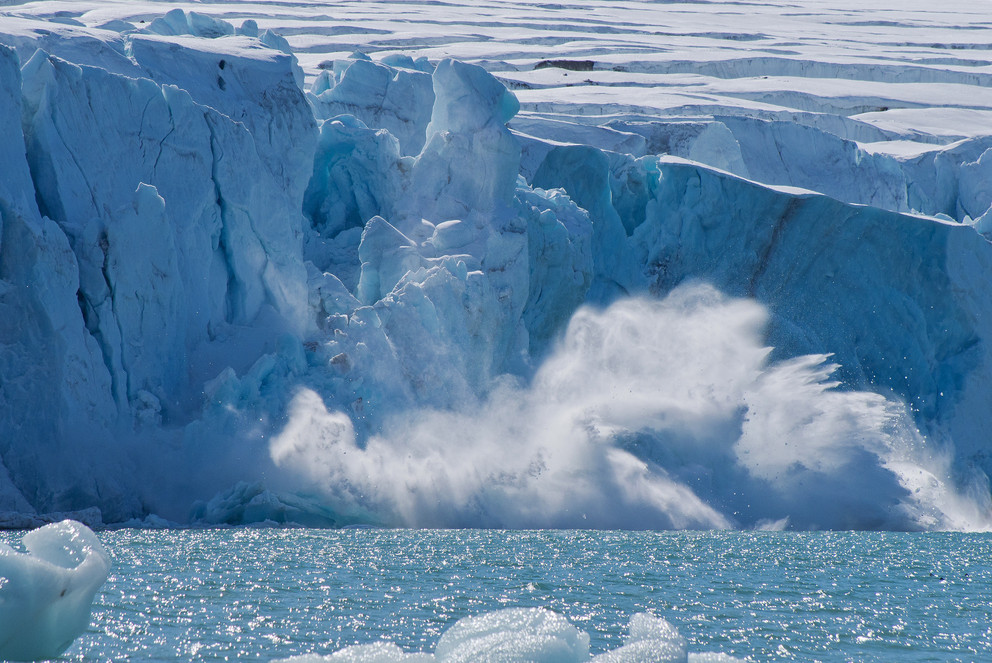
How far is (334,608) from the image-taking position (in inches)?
317

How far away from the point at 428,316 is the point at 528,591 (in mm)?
6284

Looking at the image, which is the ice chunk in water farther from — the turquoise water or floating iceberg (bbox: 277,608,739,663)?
the turquoise water

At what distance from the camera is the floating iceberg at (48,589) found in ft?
18.9

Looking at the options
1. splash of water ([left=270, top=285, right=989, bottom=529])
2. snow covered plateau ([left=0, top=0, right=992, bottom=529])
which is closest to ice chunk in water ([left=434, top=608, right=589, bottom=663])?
snow covered plateau ([left=0, top=0, right=992, bottom=529])

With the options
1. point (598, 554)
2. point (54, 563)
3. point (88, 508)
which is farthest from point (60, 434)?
point (54, 563)

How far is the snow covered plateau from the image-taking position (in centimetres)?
1300

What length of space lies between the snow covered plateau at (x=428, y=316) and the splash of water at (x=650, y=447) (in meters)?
0.04

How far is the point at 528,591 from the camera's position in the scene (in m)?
8.96

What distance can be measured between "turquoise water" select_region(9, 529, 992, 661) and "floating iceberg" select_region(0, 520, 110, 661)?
12.1 inches

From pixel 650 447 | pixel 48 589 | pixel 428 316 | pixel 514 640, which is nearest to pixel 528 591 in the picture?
pixel 514 640

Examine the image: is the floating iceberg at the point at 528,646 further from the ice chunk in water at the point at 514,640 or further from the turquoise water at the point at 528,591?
the turquoise water at the point at 528,591

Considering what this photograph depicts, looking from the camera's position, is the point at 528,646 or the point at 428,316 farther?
the point at 428,316

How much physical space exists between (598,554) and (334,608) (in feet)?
13.6

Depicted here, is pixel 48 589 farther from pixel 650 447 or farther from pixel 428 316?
pixel 650 447
